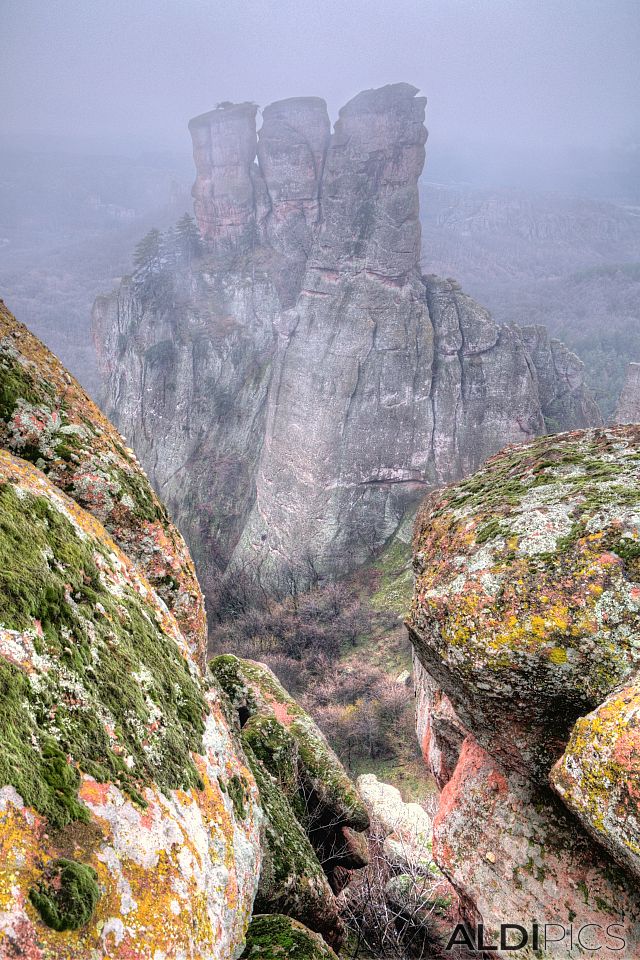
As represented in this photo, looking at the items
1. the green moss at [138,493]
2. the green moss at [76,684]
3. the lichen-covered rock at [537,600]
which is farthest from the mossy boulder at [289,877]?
the green moss at [138,493]

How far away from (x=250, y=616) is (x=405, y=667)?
13.8 meters

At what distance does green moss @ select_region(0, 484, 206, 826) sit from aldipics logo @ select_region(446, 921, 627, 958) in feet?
12.5

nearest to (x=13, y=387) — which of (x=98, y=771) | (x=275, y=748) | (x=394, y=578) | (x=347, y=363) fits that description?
(x=98, y=771)

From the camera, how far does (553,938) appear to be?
493cm

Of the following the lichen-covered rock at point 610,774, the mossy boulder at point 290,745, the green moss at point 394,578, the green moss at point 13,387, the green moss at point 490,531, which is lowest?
the green moss at point 394,578

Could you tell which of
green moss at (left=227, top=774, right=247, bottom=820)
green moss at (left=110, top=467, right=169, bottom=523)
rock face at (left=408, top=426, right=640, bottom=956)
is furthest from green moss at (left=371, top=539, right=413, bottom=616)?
green moss at (left=227, top=774, right=247, bottom=820)

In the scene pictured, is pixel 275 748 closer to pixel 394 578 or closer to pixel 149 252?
pixel 394 578

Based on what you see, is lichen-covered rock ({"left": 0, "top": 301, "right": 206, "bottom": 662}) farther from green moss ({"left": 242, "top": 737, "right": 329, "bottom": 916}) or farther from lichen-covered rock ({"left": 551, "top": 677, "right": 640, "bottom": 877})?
lichen-covered rock ({"left": 551, "top": 677, "right": 640, "bottom": 877})

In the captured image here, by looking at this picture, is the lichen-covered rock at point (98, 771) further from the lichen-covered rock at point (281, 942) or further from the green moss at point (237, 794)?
the lichen-covered rock at point (281, 942)

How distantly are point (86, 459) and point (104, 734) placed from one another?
273 cm

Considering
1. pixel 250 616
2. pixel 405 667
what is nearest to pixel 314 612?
pixel 250 616

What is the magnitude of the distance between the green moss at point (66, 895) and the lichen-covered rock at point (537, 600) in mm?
3510

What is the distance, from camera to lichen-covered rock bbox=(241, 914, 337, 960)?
4363mm

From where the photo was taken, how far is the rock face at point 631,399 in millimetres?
42781
